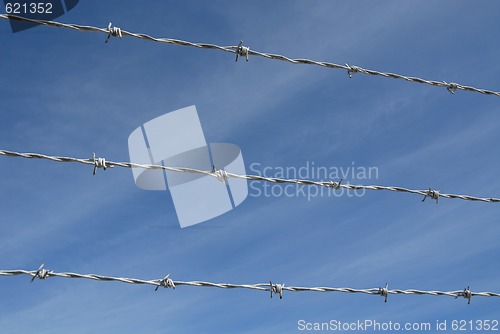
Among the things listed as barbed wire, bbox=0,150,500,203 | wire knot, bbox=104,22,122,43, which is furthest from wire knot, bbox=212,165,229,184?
wire knot, bbox=104,22,122,43

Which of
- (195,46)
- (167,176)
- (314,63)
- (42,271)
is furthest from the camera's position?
(167,176)

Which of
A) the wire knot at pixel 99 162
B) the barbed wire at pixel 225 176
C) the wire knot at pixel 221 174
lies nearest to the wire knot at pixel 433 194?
the barbed wire at pixel 225 176

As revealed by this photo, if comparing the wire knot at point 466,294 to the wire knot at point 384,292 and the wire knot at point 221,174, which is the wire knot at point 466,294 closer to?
the wire knot at point 384,292

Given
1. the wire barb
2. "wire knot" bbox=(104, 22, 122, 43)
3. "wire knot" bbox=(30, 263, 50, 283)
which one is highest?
"wire knot" bbox=(104, 22, 122, 43)

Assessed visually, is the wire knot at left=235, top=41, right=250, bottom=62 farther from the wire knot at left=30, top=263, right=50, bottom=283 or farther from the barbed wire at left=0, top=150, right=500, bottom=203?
the wire knot at left=30, top=263, right=50, bottom=283

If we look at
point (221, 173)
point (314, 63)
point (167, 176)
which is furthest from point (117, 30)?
point (167, 176)

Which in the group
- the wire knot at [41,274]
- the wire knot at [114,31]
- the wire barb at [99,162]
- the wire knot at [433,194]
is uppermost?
the wire knot at [114,31]

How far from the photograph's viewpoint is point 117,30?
398cm

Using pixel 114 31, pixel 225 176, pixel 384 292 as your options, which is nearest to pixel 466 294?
pixel 384 292

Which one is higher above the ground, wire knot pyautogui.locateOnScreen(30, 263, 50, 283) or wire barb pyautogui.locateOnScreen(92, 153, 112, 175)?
wire barb pyautogui.locateOnScreen(92, 153, 112, 175)

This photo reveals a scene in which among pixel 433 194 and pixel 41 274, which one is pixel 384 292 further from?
pixel 41 274

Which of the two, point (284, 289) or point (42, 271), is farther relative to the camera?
point (284, 289)

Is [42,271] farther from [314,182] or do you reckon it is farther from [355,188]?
[355,188]

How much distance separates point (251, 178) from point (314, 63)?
3.52ft
